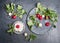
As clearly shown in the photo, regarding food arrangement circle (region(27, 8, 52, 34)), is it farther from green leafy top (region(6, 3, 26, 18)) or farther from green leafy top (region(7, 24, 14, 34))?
green leafy top (region(7, 24, 14, 34))

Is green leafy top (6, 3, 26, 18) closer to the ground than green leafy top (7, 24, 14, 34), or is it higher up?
higher up

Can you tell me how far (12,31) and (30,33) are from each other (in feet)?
0.69

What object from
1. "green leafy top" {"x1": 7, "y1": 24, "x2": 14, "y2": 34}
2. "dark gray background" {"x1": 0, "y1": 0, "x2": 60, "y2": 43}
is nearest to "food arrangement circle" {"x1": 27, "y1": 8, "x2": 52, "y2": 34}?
"dark gray background" {"x1": 0, "y1": 0, "x2": 60, "y2": 43}

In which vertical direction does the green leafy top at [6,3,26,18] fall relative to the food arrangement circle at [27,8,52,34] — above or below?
above

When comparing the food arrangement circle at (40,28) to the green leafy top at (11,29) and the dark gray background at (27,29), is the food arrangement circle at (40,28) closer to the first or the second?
the dark gray background at (27,29)

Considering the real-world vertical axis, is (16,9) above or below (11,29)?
above

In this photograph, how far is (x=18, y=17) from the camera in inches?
77.9

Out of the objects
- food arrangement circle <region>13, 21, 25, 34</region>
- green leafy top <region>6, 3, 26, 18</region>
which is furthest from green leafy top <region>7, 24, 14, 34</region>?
green leafy top <region>6, 3, 26, 18</region>

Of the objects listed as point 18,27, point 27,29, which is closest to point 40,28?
point 27,29

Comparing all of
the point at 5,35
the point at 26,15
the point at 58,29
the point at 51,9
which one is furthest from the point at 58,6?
the point at 5,35

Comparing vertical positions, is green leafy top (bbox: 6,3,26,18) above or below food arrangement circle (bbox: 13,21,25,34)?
above

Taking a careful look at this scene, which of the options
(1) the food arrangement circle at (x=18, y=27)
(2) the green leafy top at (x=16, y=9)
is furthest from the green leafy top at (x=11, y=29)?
(2) the green leafy top at (x=16, y=9)

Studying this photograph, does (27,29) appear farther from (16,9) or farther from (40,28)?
(16,9)

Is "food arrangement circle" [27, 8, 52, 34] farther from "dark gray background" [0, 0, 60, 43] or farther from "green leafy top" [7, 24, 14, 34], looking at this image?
"green leafy top" [7, 24, 14, 34]
